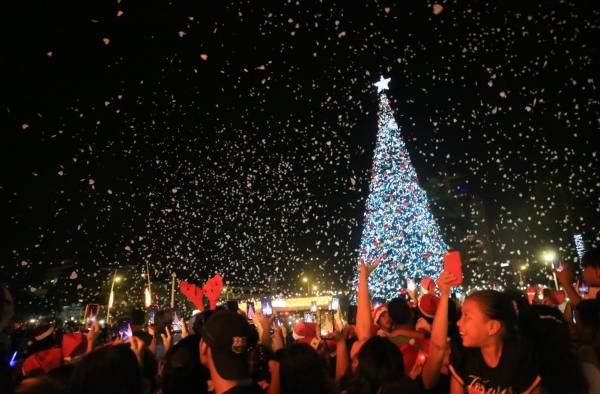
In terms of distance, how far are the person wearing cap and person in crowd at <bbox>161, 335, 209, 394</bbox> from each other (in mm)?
775

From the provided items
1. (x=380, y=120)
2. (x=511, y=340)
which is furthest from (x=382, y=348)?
(x=380, y=120)

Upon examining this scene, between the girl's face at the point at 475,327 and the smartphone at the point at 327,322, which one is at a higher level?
the girl's face at the point at 475,327

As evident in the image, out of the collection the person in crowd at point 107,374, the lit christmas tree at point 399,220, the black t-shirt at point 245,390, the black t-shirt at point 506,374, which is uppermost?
the lit christmas tree at point 399,220

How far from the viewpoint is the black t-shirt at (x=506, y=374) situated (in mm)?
2764

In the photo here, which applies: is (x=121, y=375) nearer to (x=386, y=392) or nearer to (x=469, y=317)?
(x=386, y=392)

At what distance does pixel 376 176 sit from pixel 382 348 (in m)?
22.9

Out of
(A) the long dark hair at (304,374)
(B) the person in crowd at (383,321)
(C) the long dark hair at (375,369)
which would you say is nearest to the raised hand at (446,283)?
(C) the long dark hair at (375,369)

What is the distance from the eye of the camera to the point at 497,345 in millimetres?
2854

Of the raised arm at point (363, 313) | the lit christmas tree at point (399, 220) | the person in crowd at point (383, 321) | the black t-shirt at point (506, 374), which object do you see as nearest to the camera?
the black t-shirt at point (506, 374)

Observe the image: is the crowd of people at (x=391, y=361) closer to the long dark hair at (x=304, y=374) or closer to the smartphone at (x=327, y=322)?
the long dark hair at (x=304, y=374)

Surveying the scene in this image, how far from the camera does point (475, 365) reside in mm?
2953

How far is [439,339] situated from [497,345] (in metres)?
0.41

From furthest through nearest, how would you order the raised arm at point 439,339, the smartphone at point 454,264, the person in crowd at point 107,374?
the smartphone at point 454,264 → the raised arm at point 439,339 → the person in crowd at point 107,374

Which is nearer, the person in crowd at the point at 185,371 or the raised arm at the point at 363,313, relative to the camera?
the person in crowd at the point at 185,371
